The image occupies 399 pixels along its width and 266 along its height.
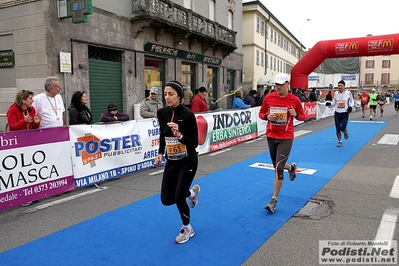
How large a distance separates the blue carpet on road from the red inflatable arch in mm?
15041

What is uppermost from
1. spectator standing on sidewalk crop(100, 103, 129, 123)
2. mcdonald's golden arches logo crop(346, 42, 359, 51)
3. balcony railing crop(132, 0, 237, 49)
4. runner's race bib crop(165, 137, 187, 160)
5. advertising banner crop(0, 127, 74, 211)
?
balcony railing crop(132, 0, 237, 49)

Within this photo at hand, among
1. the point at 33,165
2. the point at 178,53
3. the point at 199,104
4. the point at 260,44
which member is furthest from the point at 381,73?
the point at 33,165

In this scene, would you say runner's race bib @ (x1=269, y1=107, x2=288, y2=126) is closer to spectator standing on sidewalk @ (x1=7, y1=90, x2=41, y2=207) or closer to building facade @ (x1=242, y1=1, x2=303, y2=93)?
spectator standing on sidewalk @ (x1=7, y1=90, x2=41, y2=207)

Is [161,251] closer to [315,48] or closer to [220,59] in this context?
[315,48]

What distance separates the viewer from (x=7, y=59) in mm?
12805

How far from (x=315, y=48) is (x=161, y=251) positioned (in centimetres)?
1933

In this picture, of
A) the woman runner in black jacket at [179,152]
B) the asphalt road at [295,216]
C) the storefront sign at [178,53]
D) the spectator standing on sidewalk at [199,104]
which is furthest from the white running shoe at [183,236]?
the storefront sign at [178,53]

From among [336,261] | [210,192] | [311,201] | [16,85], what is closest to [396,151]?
Result: [311,201]

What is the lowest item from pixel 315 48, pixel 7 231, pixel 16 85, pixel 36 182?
pixel 7 231

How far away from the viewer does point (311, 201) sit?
5.31 meters

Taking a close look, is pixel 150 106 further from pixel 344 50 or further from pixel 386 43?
pixel 386 43

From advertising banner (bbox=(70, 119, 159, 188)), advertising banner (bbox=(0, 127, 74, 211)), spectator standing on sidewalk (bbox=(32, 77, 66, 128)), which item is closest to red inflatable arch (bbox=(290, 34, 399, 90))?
advertising banner (bbox=(70, 119, 159, 188))

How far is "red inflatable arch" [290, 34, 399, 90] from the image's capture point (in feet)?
60.3

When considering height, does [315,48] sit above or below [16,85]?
above
